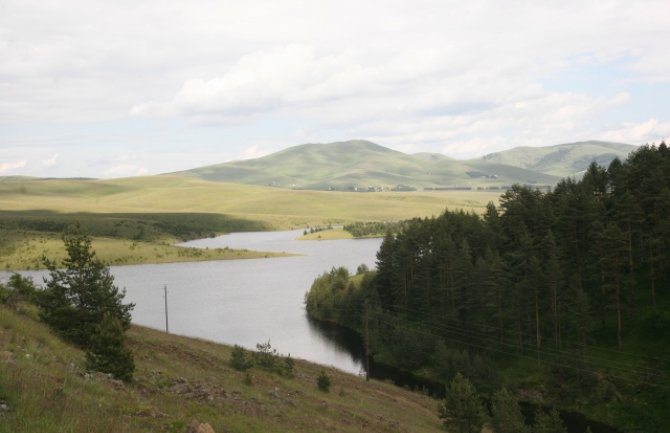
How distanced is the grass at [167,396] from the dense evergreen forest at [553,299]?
22.9 metres

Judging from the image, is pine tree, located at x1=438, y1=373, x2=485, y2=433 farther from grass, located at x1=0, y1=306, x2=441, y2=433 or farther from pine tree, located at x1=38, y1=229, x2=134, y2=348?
pine tree, located at x1=38, y1=229, x2=134, y2=348

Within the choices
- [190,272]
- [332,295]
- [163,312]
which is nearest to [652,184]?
[332,295]

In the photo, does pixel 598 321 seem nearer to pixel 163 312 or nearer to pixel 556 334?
pixel 556 334

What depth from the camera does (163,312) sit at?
353ft

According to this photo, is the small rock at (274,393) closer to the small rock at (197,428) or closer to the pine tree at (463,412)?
the pine tree at (463,412)

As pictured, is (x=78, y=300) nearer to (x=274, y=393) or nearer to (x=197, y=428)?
(x=274, y=393)

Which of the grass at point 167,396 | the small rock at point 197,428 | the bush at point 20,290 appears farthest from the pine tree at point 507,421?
the bush at point 20,290

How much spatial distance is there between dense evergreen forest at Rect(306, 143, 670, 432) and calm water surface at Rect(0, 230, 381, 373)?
11.7 meters

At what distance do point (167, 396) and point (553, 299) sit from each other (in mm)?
61604

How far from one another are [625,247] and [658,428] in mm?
24659

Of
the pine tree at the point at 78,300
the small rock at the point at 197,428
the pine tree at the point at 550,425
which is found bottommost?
the pine tree at the point at 550,425

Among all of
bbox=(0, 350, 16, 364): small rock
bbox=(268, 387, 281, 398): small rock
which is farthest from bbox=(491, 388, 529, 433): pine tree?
bbox=(0, 350, 16, 364): small rock

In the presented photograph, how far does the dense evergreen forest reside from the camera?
6550 cm

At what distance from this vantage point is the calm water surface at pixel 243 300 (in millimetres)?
91812
